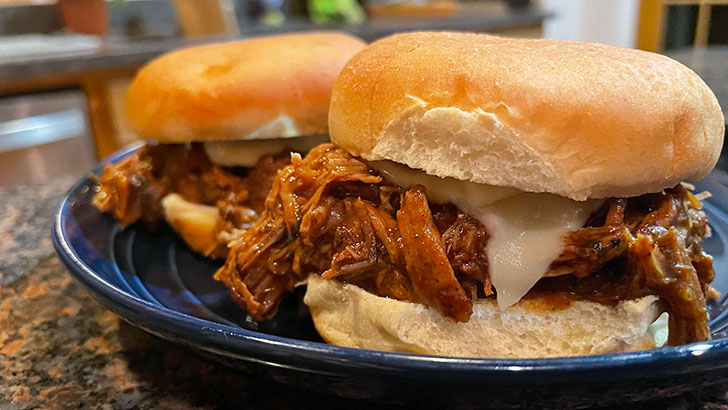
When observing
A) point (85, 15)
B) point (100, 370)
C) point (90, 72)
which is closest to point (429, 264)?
point (100, 370)

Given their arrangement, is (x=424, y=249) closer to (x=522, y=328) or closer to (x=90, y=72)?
(x=522, y=328)

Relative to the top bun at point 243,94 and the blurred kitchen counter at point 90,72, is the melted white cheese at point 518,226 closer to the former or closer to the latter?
the top bun at point 243,94

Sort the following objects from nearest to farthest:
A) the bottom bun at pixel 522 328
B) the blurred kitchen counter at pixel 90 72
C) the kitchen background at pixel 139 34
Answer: the bottom bun at pixel 522 328, the blurred kitchen counter at pixel 90 72, the kitchen background at pixel 139 34

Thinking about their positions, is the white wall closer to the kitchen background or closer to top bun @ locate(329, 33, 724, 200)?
the kitchen background

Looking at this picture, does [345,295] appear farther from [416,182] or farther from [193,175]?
[193,175]

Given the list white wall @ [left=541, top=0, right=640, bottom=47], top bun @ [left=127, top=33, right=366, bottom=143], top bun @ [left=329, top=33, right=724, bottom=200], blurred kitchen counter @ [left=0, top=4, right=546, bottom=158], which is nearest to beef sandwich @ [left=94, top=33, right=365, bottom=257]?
top bun @ [left=127, top=33, right=366, bottom=143]

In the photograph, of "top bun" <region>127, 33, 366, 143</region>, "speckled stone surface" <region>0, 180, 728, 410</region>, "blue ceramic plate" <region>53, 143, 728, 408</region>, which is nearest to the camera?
"blue ceramic plate" <region>53, 143, 728, 408</region>

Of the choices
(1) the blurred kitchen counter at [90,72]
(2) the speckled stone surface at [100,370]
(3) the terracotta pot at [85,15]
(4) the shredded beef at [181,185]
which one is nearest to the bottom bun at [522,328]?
(2) the speckled stone surface at [100,370]

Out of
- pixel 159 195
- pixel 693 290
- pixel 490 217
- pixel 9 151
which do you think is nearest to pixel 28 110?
pixel 9 151
